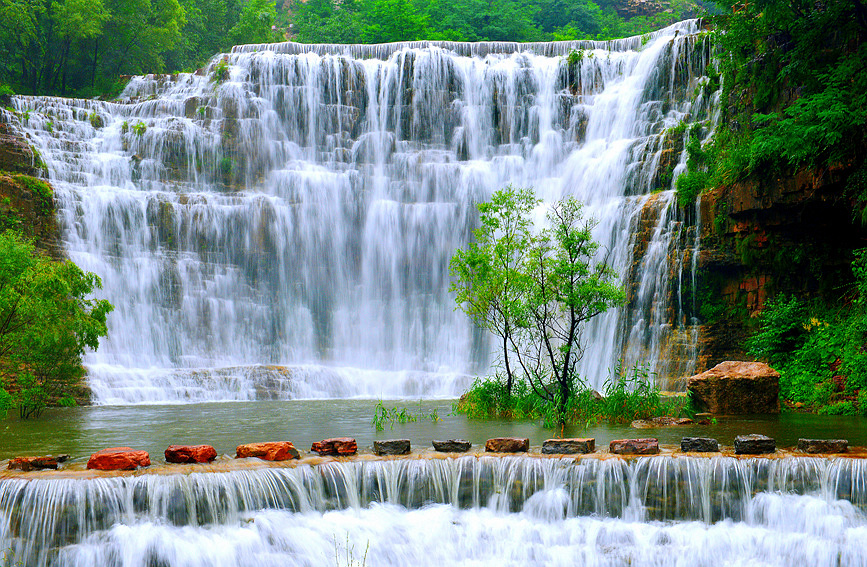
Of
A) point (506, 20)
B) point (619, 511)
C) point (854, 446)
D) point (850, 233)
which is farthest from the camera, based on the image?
point (506, 20)

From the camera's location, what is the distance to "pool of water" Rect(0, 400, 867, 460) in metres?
11.8

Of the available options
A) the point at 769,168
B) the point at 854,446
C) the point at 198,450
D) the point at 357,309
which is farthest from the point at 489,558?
the point at 357,309

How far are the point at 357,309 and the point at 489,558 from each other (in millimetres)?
22189

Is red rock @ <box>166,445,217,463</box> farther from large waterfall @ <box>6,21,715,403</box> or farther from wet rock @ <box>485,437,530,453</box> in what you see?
large waterfall @ <box>6,21,715,403</box>

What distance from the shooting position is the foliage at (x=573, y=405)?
14.4 m

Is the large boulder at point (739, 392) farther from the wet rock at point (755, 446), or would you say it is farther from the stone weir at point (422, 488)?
the stone weir at point (422, 488)

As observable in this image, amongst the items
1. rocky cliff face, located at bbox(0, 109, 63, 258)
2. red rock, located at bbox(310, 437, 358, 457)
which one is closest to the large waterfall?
rocky cliff face, located at bbox(0, 109, 63, 258)

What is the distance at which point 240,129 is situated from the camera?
32.7 metres

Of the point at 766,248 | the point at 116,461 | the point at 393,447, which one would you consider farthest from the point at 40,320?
the point at 766,248

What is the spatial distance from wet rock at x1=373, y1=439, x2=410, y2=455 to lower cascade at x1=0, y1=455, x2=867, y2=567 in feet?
1.93

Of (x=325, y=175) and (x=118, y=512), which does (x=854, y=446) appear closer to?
(x=118, y=512)

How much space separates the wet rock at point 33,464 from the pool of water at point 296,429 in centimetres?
127

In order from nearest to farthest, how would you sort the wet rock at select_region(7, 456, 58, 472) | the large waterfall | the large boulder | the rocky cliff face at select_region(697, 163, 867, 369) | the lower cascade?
the lower cascade
the wet rock at select_region(7, 456, 58, 472)
the large boulder
the rocky cliff face at select_region(697, 163, 867, 369)
the large waterfall

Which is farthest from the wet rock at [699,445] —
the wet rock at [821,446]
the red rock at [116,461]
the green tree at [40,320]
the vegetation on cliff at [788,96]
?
the green tree at [40,320]
